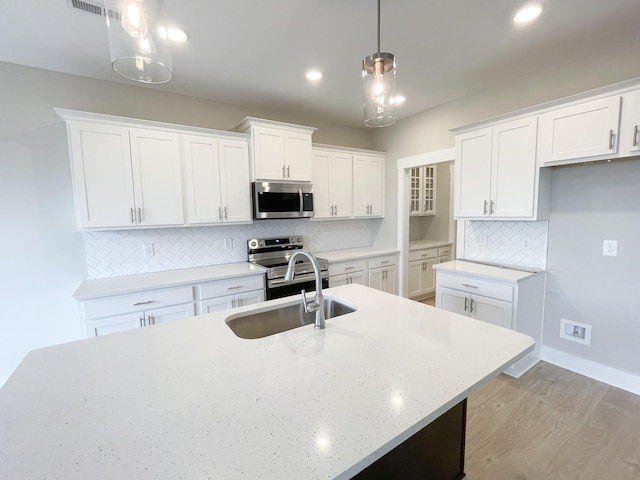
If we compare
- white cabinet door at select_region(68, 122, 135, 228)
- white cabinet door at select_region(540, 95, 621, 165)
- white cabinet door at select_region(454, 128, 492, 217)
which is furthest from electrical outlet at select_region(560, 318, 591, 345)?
white cabinet door at select_region(68, 122, 135, 228)

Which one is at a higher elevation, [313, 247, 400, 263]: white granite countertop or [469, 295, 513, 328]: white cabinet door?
[313, 247, 400, 263]: white granite countertop

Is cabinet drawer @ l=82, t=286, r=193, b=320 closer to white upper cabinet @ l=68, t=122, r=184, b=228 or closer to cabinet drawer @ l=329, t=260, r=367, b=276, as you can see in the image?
white upper cabinet @ l=68, t=122, r=184, b=228

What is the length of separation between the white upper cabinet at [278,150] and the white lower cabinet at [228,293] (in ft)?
3.66

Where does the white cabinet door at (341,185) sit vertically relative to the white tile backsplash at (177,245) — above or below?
above

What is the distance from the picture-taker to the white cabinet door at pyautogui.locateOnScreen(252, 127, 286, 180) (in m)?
3.15

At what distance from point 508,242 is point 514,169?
0.78 meters

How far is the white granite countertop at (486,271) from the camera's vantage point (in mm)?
2586

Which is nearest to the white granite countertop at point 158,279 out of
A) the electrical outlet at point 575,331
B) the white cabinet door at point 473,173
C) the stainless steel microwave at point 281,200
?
the stainless steel microwave at point 281,200

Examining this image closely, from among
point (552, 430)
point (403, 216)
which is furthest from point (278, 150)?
point (552, 430)

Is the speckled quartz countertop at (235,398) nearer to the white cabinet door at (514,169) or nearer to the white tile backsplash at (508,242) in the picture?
the white cabinet door at (514,169)

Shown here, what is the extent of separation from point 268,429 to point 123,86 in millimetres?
3312

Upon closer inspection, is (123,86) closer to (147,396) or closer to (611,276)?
(147,396)

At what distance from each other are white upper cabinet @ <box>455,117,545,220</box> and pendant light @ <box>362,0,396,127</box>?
1.54 metres

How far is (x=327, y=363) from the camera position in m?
1.13
